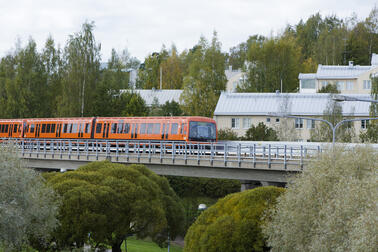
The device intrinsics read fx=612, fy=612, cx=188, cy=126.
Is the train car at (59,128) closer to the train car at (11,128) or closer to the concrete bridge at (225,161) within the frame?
the train car at (11,128)

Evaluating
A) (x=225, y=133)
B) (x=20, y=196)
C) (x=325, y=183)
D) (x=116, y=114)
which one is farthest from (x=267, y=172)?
(x=116, y=114)

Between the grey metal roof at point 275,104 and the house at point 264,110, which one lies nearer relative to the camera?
the grey metal roof at point 275,104

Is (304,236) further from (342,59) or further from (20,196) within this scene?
(342,59)

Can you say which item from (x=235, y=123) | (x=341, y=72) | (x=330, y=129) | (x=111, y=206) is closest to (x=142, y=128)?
(x=111, y=206)

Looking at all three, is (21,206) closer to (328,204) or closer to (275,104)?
(328,204)

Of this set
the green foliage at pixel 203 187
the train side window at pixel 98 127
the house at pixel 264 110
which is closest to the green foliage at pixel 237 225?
the train side window at pixel 98 127

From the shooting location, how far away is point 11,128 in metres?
62.1

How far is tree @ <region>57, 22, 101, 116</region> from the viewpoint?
240ft

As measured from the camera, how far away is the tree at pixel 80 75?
73.1 metres

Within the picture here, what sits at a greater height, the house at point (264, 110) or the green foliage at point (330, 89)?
the green foliage at point (330, 89)

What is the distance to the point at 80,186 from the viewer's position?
3284 centimetres

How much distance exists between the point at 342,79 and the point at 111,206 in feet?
196

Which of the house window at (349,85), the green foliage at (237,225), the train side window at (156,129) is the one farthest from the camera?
the house window at (349,85)

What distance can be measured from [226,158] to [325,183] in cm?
1259
